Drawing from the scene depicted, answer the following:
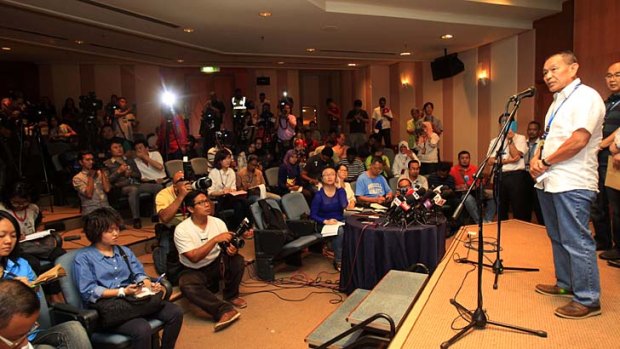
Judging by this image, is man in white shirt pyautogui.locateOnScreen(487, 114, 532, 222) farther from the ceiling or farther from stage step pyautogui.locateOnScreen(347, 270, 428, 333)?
stage step pyautogui.locateOnScreen(347, 270, 428, 333)

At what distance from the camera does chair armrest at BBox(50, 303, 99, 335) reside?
260cm

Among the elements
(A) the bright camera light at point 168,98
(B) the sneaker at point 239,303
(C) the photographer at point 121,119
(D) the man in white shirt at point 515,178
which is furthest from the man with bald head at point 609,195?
(A) the bright camera light at point 168,98

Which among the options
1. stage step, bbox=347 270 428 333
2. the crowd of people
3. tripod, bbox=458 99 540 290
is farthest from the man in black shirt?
stage step, bbox=347 270 428 333

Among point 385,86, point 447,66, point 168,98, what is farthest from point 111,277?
point 385,86

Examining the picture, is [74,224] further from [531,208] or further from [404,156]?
[531,208]

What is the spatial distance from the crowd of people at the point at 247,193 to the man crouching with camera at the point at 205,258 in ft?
0.03

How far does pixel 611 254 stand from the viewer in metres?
3.38

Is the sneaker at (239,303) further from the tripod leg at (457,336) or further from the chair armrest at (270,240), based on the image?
the tripod leg at (457,336)

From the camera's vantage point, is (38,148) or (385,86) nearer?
(38,148)

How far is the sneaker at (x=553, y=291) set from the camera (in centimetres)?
264

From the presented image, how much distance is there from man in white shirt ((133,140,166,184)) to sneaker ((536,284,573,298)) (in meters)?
5.18

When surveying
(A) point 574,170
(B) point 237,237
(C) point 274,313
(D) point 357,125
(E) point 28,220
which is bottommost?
(C) point 274,313

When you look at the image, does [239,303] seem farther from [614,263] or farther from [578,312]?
[614,263]

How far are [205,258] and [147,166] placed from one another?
10.6 feet
